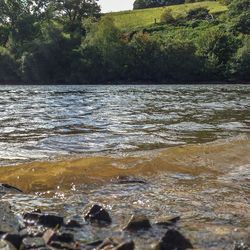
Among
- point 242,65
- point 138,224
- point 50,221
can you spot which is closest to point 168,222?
point 138,224

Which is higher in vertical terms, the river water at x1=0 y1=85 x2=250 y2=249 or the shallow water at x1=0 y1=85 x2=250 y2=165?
the river water at x1=0 y1=85 x2=250 y2=249

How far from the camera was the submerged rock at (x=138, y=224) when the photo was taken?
28.5ft

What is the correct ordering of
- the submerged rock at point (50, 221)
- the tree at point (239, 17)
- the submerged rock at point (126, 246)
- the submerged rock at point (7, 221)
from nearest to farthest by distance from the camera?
A: the submerged rock at point (126, 246), the submerged rock at point (7, 221), the submerged rock at point (50, 221), the tree at point (239, 17)

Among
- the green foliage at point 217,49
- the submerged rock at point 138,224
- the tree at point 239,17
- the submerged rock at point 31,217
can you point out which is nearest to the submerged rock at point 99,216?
the submerged rock at point 138,224

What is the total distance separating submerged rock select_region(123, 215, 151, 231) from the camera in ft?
28.5

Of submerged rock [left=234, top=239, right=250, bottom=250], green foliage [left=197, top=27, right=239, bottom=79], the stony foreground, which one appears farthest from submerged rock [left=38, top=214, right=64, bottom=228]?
green foliage [left=197, top=27, right=239, bottom=79]

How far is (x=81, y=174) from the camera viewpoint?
13594mm

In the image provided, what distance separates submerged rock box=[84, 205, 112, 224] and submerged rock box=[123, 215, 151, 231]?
537 millimetres

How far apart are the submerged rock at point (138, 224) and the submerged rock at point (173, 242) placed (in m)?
0.81

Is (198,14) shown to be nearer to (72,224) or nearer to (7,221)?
(72,224)

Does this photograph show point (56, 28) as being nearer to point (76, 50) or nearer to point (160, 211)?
point (76, 50)

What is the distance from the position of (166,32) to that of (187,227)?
406ft

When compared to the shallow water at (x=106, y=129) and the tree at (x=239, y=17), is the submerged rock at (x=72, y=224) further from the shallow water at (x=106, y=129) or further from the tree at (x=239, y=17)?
the tree at (x=239, y=17)

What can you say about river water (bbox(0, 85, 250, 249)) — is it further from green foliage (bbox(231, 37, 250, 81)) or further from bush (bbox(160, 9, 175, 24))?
bush (bbox(160, 9, 175, 24))
